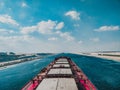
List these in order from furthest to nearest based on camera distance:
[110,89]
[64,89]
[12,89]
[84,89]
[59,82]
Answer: [12,89], [110,89], [84,89], [59,82], [64,89]

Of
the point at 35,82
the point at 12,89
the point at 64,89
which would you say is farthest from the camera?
the point at 12,89

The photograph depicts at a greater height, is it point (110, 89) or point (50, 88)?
point (50, 88)

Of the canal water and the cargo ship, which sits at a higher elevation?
the cargo ship

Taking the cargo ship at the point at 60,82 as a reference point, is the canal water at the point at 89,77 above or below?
below

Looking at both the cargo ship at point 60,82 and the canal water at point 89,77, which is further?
the canal water at point 89,77

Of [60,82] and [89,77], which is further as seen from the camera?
[89,77]

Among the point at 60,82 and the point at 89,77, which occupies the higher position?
the point at 60,82

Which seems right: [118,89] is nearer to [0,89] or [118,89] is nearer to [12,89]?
[12,89]

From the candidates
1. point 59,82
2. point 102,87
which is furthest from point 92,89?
point 102,87

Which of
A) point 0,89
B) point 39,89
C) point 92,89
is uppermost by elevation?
point 39,89

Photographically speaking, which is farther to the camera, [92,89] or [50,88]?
[92,89]

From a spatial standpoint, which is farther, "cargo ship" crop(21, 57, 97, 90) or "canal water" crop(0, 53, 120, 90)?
"canal water" crop(0, 53, 120, 90)
